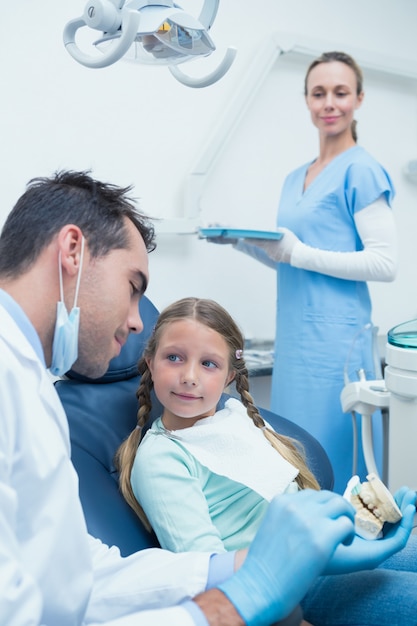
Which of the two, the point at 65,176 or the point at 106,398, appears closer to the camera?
the point at 65,176

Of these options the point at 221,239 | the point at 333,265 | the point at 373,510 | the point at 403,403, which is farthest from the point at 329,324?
the point at 373,510

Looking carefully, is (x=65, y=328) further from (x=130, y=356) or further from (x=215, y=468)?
(x=130, y=356)

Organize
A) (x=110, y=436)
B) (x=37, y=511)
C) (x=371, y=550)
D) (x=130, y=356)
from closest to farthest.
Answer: (x=37, y=511)
(x=371, y=550)
(x=110, y=436)
(x=130, y=356)

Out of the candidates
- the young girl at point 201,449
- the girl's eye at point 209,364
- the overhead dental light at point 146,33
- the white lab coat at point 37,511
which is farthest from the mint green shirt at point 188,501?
the overhead dental light at point 146,33

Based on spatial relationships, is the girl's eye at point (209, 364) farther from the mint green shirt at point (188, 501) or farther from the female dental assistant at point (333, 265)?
the female dental assistant at point (333, 265)

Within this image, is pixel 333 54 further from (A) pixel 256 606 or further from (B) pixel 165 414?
(A) pixel 256 606

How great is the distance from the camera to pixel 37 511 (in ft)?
2.71

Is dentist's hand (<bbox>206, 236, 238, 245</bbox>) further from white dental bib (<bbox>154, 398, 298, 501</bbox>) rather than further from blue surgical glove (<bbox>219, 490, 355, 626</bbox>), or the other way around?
blue surgical glove (<bbox>219, 490, 355, 626</bbox>)

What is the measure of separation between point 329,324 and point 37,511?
1443 millimetres

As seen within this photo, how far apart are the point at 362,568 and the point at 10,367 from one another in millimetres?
596

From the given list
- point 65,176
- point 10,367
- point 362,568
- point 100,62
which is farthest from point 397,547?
point 100,62

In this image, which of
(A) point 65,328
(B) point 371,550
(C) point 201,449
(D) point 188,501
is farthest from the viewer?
(C) point 201,449

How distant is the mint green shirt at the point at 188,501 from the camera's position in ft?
3.82

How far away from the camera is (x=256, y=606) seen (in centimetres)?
85
